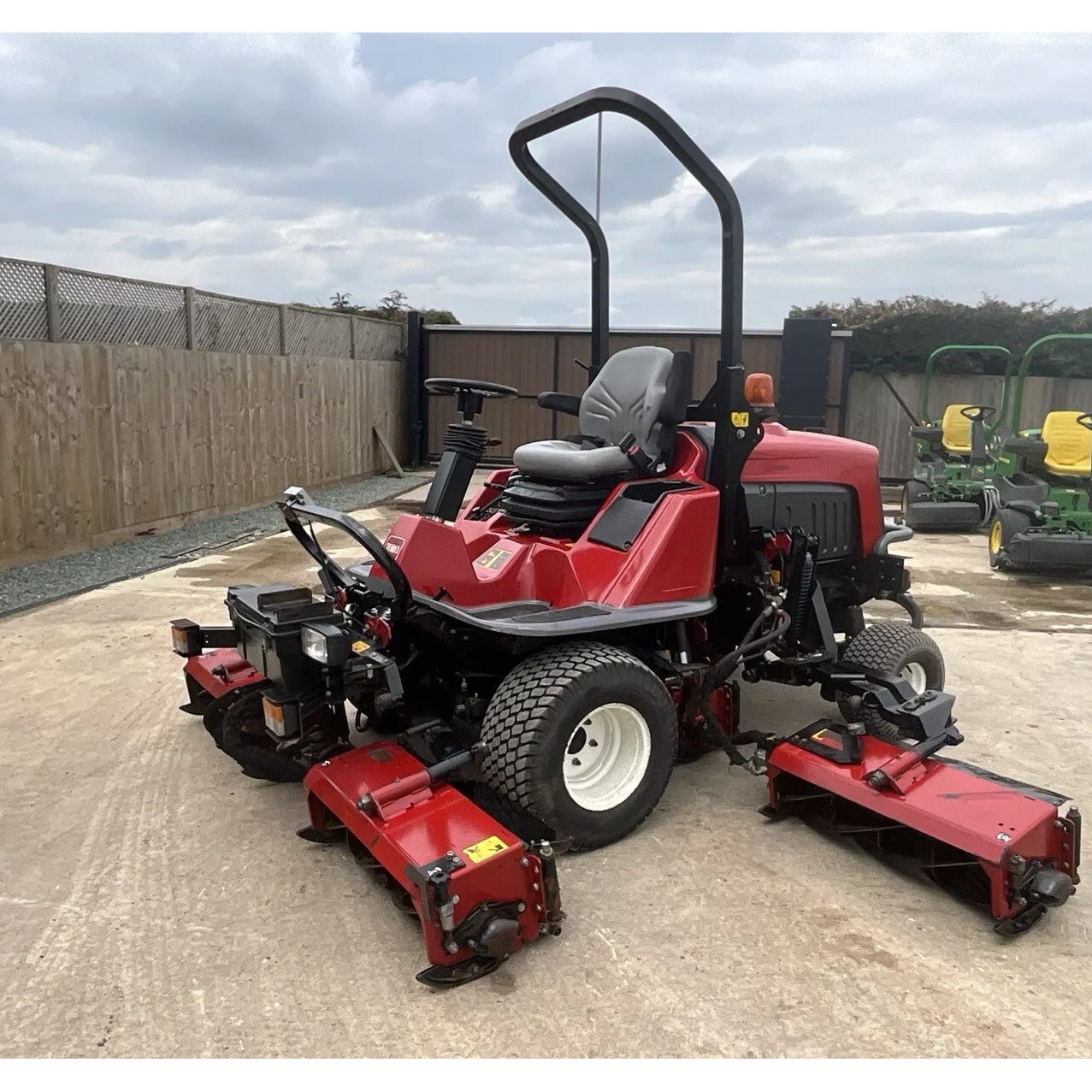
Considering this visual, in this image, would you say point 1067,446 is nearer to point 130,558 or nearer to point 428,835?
point 428,835

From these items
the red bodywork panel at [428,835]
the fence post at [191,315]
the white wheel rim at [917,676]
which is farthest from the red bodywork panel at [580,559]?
the fence post at [191,315]

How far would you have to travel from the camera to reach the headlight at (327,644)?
8.60 feet

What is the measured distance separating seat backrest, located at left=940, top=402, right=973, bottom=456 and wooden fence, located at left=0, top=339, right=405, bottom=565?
25.8 feet

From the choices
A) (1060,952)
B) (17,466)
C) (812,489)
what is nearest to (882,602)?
(812,489)

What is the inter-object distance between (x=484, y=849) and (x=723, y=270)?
2.12 metres

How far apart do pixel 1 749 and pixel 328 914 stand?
1.89 m

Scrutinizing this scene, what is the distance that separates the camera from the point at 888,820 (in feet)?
9.49

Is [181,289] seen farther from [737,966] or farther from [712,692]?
[737,966]

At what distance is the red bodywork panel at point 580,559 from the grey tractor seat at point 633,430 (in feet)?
0.35

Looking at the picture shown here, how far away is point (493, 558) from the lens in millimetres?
3432

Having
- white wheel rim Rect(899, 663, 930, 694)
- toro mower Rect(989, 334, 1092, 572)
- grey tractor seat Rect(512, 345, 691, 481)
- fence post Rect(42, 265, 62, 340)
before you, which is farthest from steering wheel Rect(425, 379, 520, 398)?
toro mower Rect(989, 334, 1092, 572)

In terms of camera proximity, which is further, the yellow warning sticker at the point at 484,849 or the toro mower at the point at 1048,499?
the toro mower at the point at 1048,499

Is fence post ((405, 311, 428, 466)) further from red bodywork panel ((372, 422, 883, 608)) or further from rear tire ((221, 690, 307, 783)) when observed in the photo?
rear tire ((221, 690, 307, 783))

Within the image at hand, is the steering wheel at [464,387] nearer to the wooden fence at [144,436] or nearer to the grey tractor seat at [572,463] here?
the grey tractor seat at [572,463]
